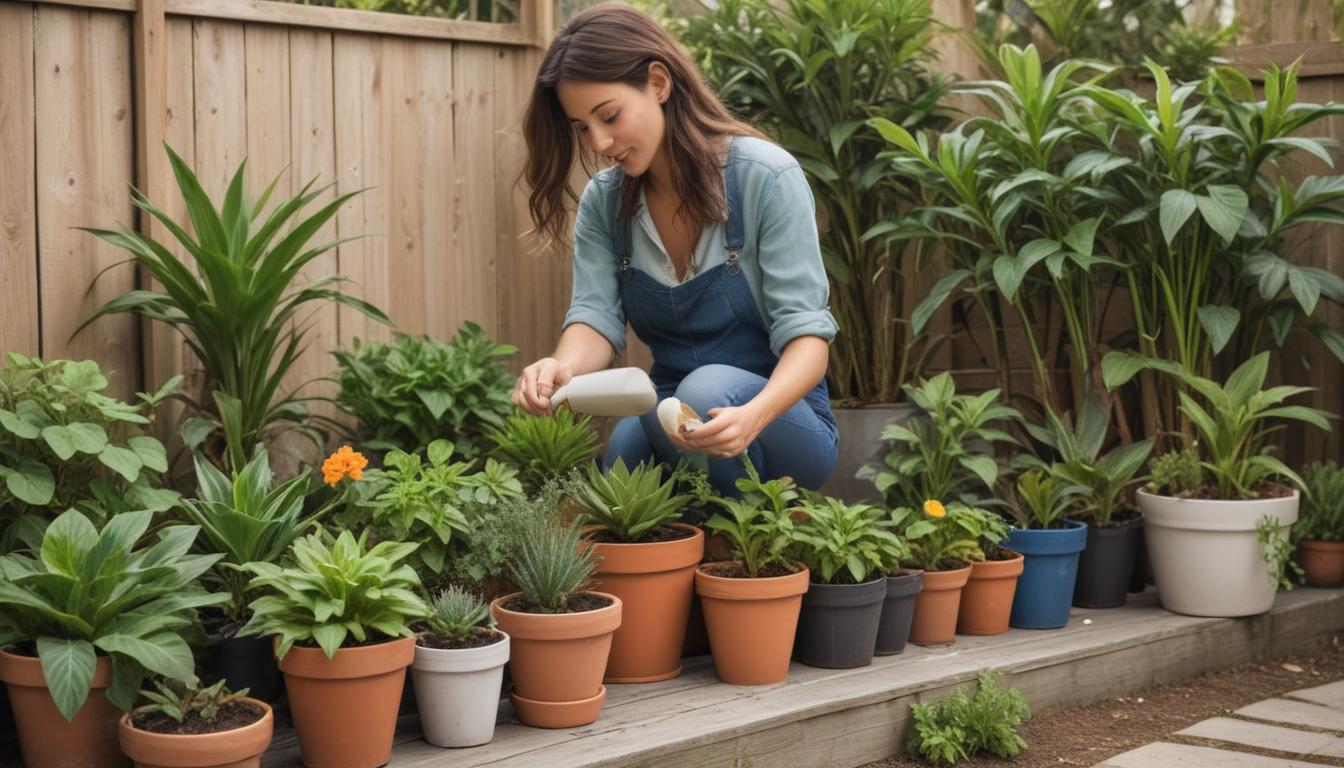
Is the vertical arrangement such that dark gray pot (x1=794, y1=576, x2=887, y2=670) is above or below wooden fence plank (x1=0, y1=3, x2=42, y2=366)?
below

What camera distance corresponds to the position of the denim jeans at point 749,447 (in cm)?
260

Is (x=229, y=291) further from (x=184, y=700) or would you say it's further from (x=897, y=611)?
(x=897, y=611)

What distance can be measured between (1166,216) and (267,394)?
81.8 inches

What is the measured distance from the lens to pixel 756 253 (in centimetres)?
270

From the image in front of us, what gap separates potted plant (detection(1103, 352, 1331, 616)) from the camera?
10.4 feet

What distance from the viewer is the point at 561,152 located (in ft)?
8.84

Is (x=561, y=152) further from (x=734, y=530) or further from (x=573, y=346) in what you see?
(x=734, y=530)

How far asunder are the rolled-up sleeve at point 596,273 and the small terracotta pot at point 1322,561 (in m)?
1.99

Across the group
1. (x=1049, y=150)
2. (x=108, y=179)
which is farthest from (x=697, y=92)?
(x=108, y=179)

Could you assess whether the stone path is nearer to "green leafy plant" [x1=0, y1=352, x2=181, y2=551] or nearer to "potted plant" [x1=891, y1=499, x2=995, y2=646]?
"potted plant" [x1=891, y1=499, x2=995, y2=646]

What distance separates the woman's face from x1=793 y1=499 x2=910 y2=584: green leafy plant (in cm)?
78

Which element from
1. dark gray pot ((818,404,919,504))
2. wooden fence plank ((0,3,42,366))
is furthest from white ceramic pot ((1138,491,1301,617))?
wooden fence plank ((0,3,42,366))

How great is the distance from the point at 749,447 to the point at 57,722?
1.37 metres

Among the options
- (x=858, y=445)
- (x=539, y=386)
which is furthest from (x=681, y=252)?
(x=858, y=445)
